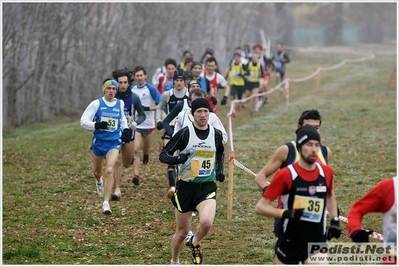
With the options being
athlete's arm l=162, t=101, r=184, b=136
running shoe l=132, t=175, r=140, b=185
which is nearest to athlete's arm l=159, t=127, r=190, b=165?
athlete's arm l=162, t=101, r=184, b=136

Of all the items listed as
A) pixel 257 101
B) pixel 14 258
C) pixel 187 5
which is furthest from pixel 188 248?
pixel 187 5

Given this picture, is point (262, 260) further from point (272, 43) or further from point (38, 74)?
point (272, 43)

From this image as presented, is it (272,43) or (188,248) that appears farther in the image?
(272,43)

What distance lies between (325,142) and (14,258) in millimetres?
11485

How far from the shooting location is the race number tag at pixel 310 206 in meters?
6.18

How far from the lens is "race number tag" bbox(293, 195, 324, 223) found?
6.18 metres

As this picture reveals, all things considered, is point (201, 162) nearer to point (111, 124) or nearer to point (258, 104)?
point (111, 124)

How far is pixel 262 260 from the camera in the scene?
28.8 ft

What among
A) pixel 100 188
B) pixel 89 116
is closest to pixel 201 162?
pixel 89 116

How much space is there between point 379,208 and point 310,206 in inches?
22.5

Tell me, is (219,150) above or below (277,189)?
above

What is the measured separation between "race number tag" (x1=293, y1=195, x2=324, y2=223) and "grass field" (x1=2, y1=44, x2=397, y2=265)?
8.73 ft

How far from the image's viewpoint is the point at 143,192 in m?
13.2

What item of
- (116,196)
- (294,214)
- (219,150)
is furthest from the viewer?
(116,196)
